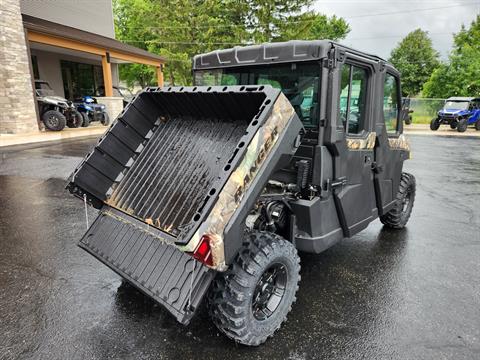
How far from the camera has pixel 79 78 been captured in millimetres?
23375

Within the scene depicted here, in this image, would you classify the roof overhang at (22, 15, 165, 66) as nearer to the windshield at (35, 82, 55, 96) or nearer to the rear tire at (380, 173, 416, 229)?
the windshield at (35, 82, 55, 96)

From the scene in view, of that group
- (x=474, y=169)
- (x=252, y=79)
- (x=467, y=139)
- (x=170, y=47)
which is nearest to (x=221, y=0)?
(x=170, y=47)

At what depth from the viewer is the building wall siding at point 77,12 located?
61.5 ft

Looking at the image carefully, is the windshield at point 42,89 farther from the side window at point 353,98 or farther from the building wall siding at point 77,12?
the side window at point 353,98

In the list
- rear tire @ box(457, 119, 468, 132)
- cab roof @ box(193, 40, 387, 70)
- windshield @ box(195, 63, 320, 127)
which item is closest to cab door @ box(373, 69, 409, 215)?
cab roof @ box(193, 40, 387, 70)

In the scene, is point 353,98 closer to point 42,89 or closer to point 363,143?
point 363,143

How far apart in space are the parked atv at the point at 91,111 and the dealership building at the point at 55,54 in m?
1.18

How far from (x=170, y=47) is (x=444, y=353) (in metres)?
31.4

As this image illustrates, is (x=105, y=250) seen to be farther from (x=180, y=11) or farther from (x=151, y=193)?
(x=180, y=11)

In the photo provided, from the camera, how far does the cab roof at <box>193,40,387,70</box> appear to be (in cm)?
279

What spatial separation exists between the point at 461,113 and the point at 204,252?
2297 centimetres

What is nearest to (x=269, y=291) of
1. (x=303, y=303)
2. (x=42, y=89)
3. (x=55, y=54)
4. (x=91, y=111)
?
(x=303, y=303)

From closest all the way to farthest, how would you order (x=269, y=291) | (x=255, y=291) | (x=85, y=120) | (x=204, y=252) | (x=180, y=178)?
(x=204, y=252) < (x=255, y=291) < (x=269, y=291) < (x=180, y=178) < (x=85, y=120)

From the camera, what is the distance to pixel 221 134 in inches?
117
